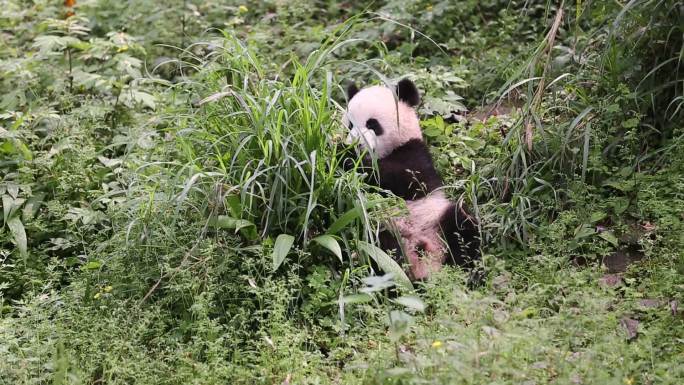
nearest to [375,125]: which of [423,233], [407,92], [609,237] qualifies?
[407,92]

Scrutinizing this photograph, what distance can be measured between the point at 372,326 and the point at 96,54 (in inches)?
126

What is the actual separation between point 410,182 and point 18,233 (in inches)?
83.3

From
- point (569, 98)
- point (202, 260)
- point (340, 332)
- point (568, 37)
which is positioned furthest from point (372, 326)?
point (568, 37)

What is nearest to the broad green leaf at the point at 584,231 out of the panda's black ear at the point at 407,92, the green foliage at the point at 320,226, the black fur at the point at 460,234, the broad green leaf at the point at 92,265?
the green foliage at the point at 320,226

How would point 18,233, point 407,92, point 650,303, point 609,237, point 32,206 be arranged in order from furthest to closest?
point 407,92, point 32,206, point 18,233, point 609,237, point 650,303

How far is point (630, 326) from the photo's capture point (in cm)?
345

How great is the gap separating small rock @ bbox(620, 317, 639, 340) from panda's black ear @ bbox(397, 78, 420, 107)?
179 cm

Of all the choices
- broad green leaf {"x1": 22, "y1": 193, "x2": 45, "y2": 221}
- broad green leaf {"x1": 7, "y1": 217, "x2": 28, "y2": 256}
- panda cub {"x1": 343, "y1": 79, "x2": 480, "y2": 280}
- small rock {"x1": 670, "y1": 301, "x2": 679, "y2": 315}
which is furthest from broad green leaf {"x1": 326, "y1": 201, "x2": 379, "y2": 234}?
broad green leaf {"x1": 22, "y1": 193, "x2": 45, "y2": 221}

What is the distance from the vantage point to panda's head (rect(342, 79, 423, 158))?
15.1ft

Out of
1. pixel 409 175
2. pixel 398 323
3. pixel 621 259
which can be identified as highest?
pixel 398 323

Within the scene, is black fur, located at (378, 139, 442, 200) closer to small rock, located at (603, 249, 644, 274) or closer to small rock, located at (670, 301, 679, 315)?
small rock, located at (603, 249, 644, 274)

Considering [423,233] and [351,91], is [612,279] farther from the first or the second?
[351,91]

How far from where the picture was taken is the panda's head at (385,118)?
4605 mm

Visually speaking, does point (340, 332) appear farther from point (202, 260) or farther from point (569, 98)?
point (569, 98)
